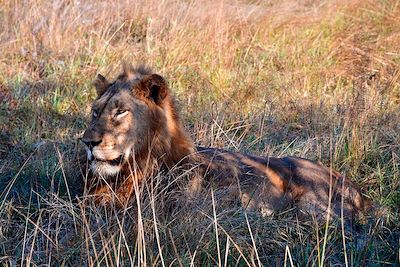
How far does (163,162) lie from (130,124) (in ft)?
0.92

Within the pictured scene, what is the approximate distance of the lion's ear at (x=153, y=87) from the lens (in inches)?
174

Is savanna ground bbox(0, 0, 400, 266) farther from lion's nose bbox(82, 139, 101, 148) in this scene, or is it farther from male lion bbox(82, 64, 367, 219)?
lion's nose bbox(82, 139, 101, 148)

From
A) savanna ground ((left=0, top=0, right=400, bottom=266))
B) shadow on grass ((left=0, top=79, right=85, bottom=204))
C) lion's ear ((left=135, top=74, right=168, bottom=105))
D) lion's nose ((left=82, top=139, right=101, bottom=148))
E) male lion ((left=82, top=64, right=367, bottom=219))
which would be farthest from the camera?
shadow on grass ((left=0, top=79, right=85, bottom=204))

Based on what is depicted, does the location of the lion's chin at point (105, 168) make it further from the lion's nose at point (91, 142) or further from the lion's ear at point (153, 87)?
the lion's ear at point (153, 87)

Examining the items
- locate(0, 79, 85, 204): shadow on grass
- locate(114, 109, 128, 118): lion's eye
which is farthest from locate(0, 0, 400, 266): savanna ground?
locate(114, 109, 128, 118): lion's eye

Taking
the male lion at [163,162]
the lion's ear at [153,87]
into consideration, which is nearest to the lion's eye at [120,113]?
the male lion at [163,162]

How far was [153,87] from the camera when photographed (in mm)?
4445

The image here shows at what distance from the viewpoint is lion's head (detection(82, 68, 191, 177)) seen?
419cm

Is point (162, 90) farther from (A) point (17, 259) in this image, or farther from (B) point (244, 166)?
(A) point (17, 259)

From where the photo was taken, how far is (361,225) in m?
Result: 4.60

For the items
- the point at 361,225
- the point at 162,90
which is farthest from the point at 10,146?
the point at 361,225

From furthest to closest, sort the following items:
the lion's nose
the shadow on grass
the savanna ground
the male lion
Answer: the shadow on grass, the male lion, the lion's nose, the savanna ground

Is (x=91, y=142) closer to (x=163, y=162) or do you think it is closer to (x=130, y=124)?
(x=130, y=124)

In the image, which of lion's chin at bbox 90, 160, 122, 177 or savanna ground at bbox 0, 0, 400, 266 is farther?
lion's chin at bbox 90, 160, 122, 177
